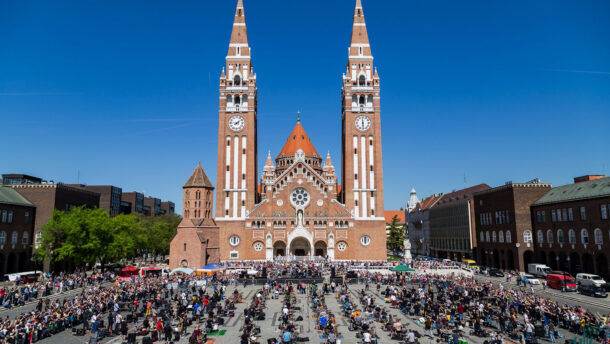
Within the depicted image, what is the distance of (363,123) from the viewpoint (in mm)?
68750

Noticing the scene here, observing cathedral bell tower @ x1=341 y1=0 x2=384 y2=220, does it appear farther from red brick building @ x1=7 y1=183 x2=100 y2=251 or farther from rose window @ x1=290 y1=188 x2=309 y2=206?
red brick building @ x1=7 y1=183 x2=100 y2=251

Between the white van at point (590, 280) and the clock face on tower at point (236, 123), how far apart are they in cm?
5103

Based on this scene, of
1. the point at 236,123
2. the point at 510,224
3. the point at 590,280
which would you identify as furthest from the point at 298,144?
the point at 590,280

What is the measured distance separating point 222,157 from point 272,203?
11.6 m

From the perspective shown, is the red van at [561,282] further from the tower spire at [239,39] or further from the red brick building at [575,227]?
the tower spire at [239,39]

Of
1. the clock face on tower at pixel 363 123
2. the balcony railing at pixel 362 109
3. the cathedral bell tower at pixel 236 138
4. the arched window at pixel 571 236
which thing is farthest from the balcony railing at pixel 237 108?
the arched window at pixel 571 236

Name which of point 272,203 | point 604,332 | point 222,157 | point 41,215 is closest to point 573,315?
point 604,332

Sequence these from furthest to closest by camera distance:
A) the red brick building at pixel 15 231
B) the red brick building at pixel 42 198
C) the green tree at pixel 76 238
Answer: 1. the red brick building at pixel 42 198
2. the red brick building at pixel 15 231
3. the green tree at pixel 76 238

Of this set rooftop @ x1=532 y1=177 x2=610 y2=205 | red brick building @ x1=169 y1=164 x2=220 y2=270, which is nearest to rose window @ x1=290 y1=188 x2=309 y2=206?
red brick building @ x1=169 y1=164 x2=220 y2=270

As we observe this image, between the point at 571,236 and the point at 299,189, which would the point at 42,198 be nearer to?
the point at 299,189

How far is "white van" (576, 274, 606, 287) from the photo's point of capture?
1458 inches

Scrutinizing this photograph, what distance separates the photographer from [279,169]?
83625mm

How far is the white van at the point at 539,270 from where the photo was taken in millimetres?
46219

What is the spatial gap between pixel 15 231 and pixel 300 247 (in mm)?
39329
